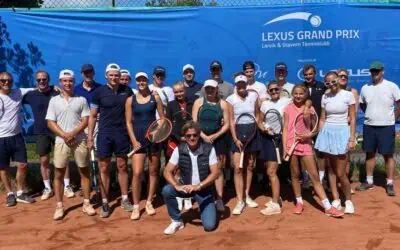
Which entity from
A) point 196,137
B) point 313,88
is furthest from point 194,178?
point 313,88

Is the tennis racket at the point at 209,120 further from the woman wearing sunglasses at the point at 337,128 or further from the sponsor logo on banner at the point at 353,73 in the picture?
the sponsor logo on banner at the point at 353,73

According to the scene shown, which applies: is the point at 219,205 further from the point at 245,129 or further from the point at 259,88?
the point at 259,88

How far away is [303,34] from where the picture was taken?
8523 millimetres

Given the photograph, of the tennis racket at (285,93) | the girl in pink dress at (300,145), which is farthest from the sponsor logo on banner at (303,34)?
the girl in pink dress at (300,145)

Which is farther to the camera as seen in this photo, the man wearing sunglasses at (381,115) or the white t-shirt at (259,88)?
the man wearing sunglasses at (381,115)

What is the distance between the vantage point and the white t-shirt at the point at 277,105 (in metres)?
6.06

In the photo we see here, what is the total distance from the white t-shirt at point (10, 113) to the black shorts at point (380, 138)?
16.9ft

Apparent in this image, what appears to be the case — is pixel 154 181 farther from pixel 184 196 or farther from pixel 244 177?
pixel 244 177

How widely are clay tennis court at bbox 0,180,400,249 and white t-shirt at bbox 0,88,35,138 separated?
112 cm

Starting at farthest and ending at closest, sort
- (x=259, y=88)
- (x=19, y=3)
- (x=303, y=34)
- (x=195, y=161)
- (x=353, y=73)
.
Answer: (x=19, y=3) → (x=353, y=73) → (x=303, y=34) → (x=259, y=88) → (x=195, y=161)

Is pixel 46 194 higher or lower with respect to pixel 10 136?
lower

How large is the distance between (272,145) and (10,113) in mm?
3697

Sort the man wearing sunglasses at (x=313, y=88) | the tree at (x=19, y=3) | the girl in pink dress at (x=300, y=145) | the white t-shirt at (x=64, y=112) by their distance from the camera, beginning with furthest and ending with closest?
the tree at (x=19, y=3), the man wearing sunglasses at (x=313, y=88), the white t-shirt at (x=64, y=112), the girl in pink dress at (x=300, y=145)

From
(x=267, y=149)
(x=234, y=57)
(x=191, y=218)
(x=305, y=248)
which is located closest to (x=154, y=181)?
(x=191, y=218)
